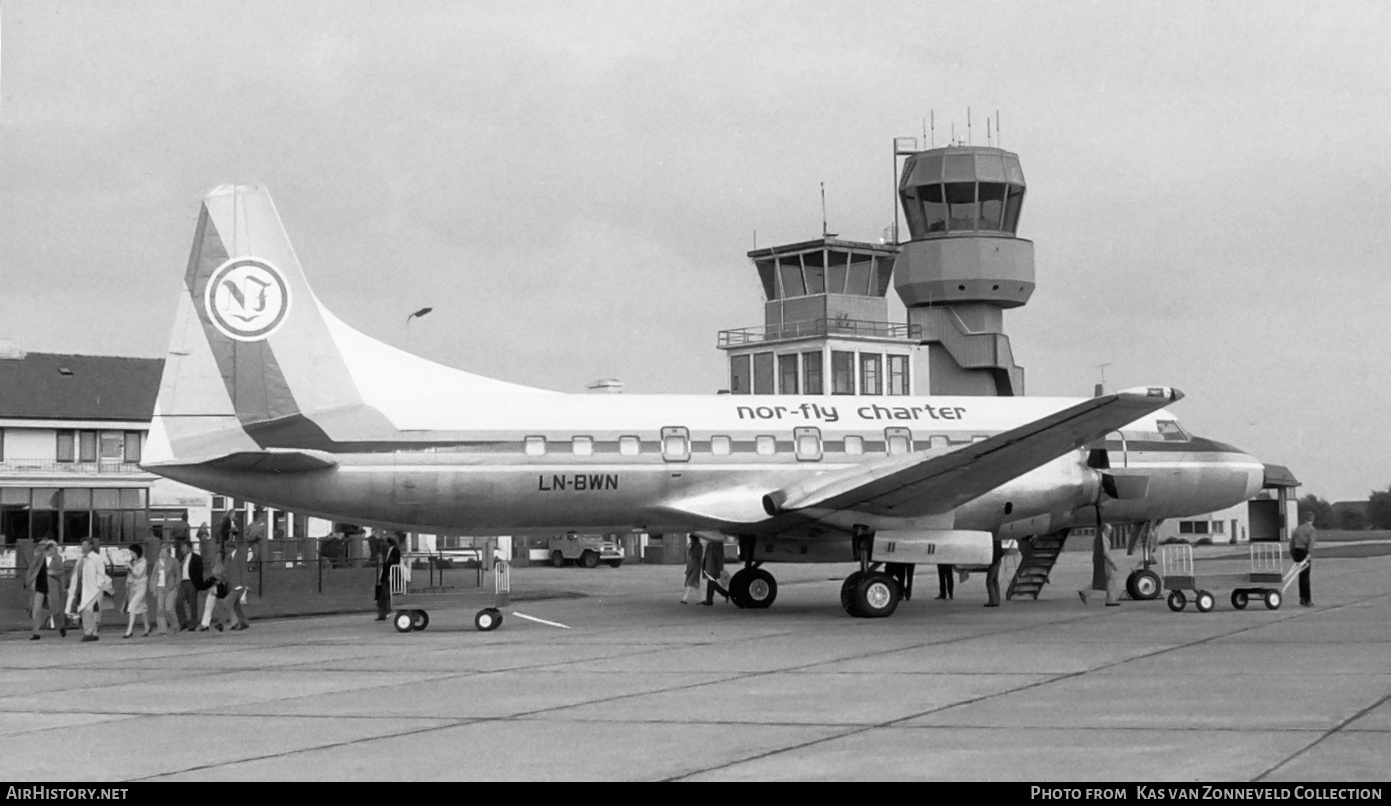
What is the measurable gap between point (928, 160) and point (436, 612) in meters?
56.5

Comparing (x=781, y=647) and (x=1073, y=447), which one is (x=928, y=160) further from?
(x=781, y=647)

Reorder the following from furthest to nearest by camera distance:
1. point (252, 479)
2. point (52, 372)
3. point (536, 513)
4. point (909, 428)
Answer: point (52, 372) < point (909, 428) < point (536, 513) < point (252, 479)

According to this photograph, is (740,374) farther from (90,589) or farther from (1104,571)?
(90,589)

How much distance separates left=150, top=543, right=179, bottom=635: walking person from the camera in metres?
23.5

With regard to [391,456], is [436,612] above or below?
below

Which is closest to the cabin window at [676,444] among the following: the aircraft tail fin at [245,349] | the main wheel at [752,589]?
the main wheel at [752,589]

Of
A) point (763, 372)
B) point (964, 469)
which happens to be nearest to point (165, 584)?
point (964, 469)

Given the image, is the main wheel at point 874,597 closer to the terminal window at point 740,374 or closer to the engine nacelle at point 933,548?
the engine nacelle at point 933,548

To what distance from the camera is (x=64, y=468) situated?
6050 centimetres

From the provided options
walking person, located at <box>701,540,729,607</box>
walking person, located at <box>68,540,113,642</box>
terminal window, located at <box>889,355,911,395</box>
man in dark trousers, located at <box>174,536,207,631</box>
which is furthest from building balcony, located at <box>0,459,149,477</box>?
walking person, located at <box>701,540,729,607</box>

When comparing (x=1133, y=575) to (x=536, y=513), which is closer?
(x=536, y=513)
